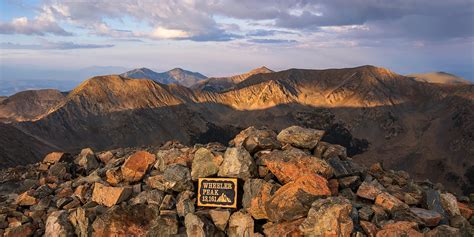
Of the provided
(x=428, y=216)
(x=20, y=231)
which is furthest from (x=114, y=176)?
(x=428, y=216)

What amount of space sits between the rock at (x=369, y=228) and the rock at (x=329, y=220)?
56 cm

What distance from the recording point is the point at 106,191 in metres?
14.5

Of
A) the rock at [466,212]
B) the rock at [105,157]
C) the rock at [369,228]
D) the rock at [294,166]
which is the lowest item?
the rock at [105,157]

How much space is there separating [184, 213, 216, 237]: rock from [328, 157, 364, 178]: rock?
4.54 meters

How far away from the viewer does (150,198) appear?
1394 centimetres

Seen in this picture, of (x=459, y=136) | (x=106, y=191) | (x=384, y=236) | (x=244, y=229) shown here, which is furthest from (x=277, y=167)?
(x=459, y=136)

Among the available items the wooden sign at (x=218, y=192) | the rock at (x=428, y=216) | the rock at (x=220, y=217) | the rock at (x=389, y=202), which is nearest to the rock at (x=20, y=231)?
Result: the wooden sign at (x=218, y=192)

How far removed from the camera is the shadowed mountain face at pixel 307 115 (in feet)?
264

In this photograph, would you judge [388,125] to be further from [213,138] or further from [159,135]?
[159,135]

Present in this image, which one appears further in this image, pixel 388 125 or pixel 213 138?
pixel 388 125

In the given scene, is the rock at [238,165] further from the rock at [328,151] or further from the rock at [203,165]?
the rock at [328,151]

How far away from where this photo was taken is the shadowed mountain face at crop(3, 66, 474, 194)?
80.4m

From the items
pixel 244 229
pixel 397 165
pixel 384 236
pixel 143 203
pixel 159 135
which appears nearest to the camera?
pixel 384 236

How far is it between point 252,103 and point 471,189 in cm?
5767
